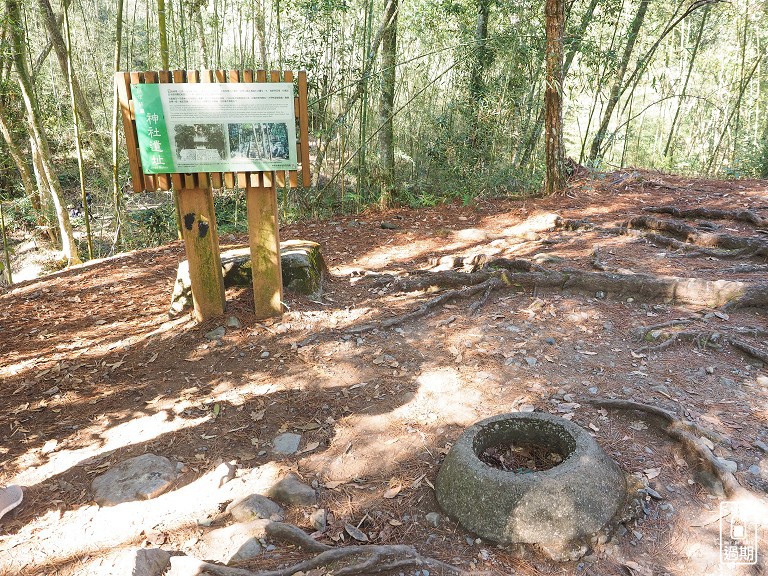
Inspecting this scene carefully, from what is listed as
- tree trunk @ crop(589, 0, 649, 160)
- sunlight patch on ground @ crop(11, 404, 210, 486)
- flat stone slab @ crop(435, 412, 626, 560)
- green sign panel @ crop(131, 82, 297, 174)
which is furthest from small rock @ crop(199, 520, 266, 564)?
tree trunk @ crop(589, 0, 649, 160)

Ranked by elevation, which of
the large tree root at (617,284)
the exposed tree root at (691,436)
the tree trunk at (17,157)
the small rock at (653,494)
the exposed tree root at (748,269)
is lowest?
the small rock at (653,494)

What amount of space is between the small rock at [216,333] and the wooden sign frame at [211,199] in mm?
181

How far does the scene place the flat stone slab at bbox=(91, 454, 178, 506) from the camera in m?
2.98

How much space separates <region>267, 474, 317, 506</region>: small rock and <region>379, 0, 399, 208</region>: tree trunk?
6.71 metres

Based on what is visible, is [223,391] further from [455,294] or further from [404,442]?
[455,294]

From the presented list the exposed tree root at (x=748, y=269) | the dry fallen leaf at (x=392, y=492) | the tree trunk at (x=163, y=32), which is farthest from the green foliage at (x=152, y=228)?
the exposed tree root at (x=748, y=269)

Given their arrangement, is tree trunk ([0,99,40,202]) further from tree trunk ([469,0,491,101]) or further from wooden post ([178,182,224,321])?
tree trunk ([469,0,491,101])

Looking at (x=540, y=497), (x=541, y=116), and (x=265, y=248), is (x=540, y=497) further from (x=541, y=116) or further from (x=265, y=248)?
(x=541, y=116)

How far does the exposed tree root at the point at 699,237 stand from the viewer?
18.5 ft

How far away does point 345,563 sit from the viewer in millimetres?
2459

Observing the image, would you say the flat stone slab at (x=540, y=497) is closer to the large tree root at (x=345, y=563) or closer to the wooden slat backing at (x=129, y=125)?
the large tree root at (x=345, y=563)

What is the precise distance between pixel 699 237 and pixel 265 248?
518 centimetres

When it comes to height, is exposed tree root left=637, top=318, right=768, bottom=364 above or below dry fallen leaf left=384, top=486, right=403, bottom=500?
above

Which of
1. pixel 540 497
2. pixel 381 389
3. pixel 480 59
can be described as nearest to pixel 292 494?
pixel 381 389
